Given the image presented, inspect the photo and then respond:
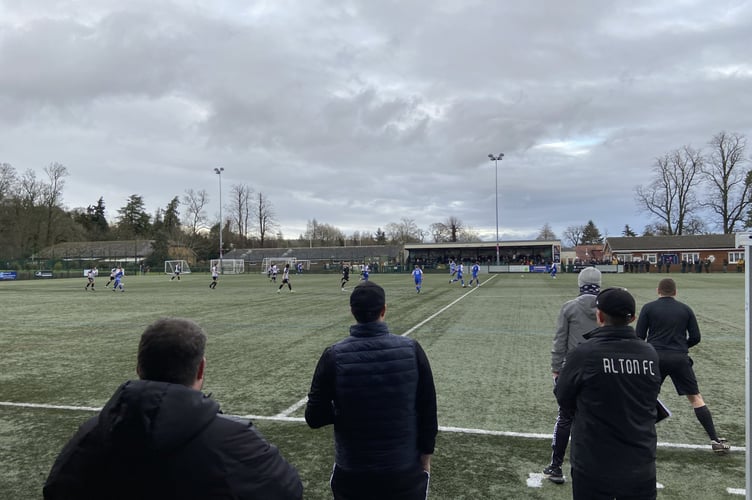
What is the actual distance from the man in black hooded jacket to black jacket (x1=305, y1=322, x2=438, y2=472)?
101 centimetres

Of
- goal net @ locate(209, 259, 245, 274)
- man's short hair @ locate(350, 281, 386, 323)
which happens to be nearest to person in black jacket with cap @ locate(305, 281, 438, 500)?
man's short hair @ locate(350, 281, 386, 323)

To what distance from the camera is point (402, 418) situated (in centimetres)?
259

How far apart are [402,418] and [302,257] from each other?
8427cm

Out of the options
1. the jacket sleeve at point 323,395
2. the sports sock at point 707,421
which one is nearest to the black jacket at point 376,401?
the jacket sleeve at point 323,395

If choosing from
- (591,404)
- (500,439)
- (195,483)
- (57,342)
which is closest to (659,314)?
(500,439)

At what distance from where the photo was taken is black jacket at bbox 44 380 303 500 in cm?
140

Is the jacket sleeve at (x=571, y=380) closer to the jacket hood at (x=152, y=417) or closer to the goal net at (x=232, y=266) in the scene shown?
the jacket hood at (x=152, y=417)

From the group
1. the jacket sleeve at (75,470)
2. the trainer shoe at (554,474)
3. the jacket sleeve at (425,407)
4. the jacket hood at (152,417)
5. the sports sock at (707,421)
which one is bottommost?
the trainer shoe at (554,474)

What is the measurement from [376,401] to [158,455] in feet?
4.45

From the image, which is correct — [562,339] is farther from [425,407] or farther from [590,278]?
[425,407]

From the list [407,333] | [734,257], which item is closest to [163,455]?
[407,333]

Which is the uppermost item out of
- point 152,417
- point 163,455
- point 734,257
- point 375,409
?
point 152,417

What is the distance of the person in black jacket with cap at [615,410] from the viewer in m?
2.66

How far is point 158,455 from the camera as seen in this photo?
1.39 m
